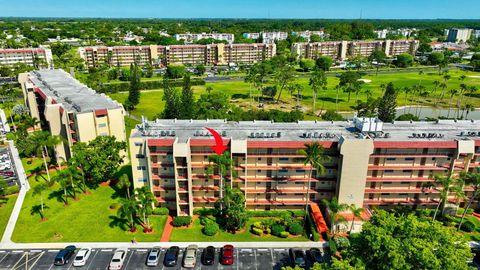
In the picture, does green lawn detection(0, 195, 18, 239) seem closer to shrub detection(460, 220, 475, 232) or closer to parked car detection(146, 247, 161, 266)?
parked car detection(146, 247, 161, 266)

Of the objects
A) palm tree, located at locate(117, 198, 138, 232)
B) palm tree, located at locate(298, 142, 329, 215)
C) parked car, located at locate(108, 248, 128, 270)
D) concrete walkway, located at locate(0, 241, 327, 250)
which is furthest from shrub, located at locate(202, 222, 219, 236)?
palm tree, located at locate(298, 142, 329, 215)

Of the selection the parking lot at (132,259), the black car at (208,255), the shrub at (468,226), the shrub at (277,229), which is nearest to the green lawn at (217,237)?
the shrub at (277,229)

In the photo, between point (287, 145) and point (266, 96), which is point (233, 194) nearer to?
point (287, 145)

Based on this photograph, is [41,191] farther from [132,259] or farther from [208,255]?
[208,255]

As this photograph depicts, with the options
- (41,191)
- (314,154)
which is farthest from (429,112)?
(41,191)

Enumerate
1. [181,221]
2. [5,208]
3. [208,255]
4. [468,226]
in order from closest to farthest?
[208,255] → [468,226] → [181,221] → [5,208]

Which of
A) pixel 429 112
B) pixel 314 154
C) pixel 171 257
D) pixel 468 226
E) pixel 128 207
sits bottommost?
pixel 171 257

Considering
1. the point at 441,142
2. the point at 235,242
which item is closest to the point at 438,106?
the point at 441,142
